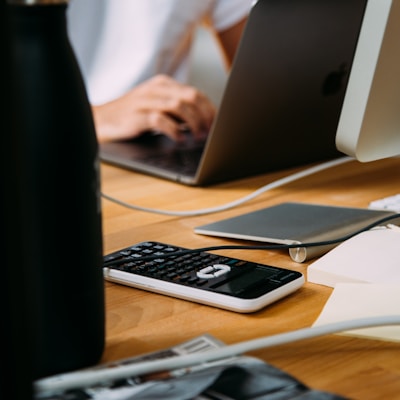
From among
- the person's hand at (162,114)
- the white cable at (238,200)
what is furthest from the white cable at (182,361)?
the person's hand at (162,114)

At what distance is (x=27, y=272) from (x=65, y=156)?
0.46 ft

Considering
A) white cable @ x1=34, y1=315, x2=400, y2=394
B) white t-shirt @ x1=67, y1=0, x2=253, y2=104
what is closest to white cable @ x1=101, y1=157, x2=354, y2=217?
white cable @ x1=34, y1=315, x2=400, y2=394

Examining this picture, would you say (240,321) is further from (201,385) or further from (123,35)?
(123,35)

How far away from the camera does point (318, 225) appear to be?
0.83 meters

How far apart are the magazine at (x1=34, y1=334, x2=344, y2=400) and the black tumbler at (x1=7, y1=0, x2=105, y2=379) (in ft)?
0.11

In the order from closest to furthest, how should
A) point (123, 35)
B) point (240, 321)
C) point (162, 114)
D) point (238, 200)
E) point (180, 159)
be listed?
1. point (240, 321)
2. point (238, 200)
3. point (180, 159)
4. point (162, 114)
5. point (123, 35)

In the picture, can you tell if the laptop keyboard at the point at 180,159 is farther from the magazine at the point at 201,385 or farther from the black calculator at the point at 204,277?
the magazine at the point at 201,385

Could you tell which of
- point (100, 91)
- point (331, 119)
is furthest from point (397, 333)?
point (100, 91)

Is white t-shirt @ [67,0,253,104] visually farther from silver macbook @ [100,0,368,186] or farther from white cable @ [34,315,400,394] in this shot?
white cable @ [34,315,400,394]

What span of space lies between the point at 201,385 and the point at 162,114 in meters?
0.97

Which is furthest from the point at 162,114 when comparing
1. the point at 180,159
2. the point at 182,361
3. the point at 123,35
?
the point at 182,361

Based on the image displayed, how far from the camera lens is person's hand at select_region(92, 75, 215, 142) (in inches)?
55.1

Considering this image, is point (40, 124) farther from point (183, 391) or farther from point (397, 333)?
point (397, 333)

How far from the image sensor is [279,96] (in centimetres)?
109
